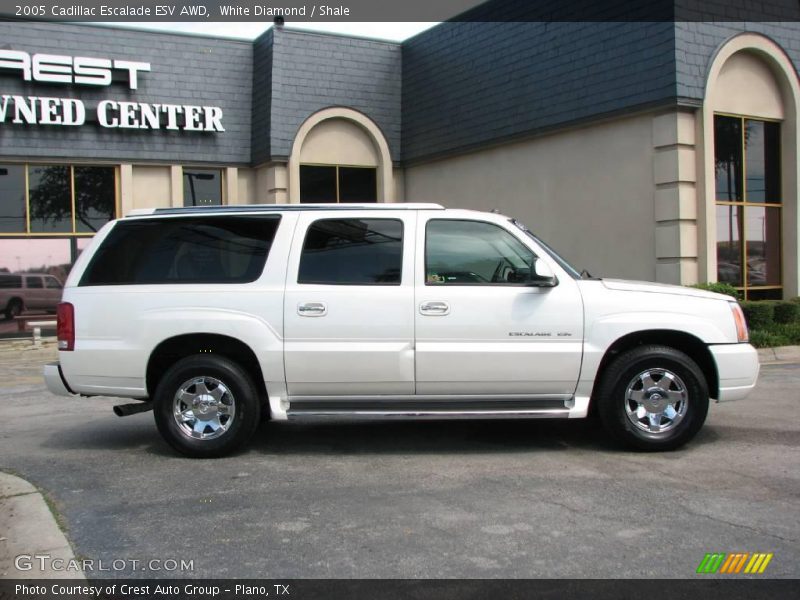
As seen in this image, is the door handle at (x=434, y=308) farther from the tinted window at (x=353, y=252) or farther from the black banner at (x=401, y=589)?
the black banner at (x=401, y=589)

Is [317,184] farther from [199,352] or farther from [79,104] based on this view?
[199,352]

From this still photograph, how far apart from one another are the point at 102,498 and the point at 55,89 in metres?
13.5

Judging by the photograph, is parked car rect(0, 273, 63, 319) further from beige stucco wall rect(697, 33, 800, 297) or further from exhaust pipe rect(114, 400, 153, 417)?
beige stucco wall rect(697, 33, 800, 297)

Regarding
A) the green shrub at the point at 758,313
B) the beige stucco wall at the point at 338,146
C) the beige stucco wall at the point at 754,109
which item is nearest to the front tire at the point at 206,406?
the beige stucco wall at the point at 754,109

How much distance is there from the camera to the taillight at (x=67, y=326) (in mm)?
6527

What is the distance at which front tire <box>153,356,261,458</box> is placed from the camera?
6387 millimetres

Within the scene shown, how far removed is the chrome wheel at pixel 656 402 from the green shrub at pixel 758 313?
7.46 metres

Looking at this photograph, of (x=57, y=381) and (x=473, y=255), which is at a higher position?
(x=473, y=255)

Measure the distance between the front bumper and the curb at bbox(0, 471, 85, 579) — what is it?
4909mm

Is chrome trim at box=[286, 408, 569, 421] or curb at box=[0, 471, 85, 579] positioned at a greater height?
chrome trim at box=[286, 408, 569, 421]

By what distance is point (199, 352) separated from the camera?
6.61 m

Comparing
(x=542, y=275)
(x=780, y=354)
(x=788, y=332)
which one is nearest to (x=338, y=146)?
(x=788, y=332)

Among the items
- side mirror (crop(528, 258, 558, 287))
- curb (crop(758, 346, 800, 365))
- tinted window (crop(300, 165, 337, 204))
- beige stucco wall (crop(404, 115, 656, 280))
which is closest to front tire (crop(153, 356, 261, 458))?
side mirror (crop(528, 258, 558, 287))

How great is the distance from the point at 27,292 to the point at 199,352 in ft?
39.5
